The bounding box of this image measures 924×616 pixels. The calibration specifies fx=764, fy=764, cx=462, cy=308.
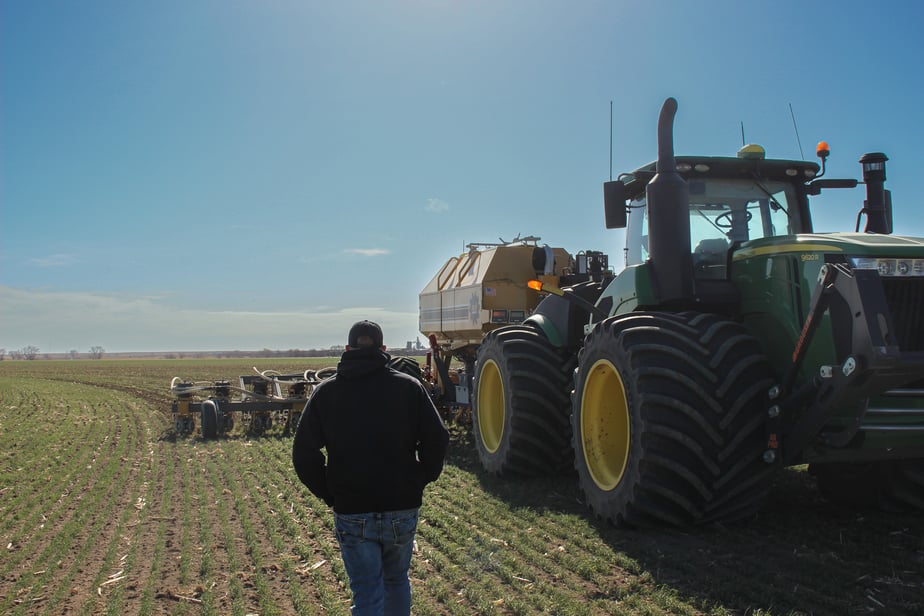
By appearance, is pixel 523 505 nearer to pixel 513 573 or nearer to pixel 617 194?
pixel 513 573

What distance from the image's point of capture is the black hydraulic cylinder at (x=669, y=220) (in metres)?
6.01

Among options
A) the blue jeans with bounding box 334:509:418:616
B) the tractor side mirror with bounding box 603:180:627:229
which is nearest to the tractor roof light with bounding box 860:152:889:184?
the tractor side mirror with bounding box 603:180:627:229

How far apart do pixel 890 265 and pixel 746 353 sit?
1104 mm

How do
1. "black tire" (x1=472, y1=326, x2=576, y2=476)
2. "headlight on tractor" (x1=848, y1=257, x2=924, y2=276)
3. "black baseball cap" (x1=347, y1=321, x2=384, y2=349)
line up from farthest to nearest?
"black tire" (x1=472, y1=326, x2=576, y2=476) < "headlight on tractor" (x1=848, y1=257, x2=924, y2=276) < "black baseball cap" (x1=347, y1=321, x2=384, y2=349)

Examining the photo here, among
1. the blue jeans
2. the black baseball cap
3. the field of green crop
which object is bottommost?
the field of green crop

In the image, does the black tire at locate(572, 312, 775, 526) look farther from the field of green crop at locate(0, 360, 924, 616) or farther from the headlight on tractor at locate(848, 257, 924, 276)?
the headlight on tractor at locate(848, 257, 924, 276)

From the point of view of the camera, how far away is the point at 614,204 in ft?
21.6

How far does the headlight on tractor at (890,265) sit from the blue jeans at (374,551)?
3.51 metres

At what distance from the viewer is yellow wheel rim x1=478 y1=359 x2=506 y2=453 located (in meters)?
9.11

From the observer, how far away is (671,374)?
536cm

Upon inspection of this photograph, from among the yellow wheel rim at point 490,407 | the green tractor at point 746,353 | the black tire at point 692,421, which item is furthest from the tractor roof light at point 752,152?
the yellow wheel rim at point 490,407

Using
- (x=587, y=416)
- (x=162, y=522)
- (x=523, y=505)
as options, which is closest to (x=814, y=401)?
(x=587, y=416)

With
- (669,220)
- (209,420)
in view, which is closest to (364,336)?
(669,220)

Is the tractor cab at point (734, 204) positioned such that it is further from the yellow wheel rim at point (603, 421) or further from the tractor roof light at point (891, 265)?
the tractor roof light at point (891, 265)
